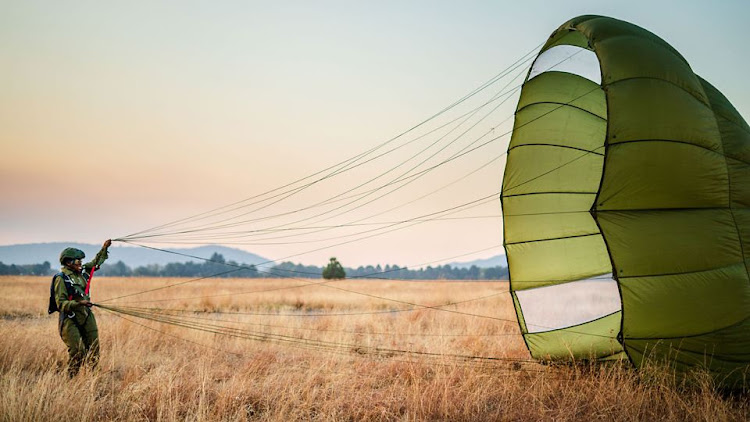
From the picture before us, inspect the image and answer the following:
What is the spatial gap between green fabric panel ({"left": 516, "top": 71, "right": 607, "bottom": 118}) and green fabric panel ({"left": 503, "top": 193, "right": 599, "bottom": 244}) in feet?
5.86

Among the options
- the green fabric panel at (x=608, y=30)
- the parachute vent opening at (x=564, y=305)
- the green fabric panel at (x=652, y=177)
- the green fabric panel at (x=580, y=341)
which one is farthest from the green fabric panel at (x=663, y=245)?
the parachute vent opening at (x=564, y=305)

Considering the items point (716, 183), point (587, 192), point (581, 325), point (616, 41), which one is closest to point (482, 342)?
point (581, 325)

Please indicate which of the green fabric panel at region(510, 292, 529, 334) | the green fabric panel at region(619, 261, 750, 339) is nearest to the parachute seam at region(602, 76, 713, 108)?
the green fabric panel at region(619, 261, 750, 339)

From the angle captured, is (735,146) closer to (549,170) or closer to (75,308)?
(549,170)

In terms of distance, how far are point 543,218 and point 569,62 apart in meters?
2.99

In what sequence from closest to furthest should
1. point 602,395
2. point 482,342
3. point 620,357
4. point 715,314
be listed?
point 715,314 < point 602,395 < point 620,357 < point 482,342

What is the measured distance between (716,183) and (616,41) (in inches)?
87.1

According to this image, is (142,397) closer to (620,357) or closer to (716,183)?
(620,357)

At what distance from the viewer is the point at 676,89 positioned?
19.2 feet

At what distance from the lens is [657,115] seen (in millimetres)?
5648

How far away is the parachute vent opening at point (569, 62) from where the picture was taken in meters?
8.16

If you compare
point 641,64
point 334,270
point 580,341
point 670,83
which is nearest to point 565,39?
point 641,64

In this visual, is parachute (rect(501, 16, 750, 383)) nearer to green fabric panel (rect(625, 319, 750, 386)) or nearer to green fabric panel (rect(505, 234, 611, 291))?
green fabric panel (rect(625, 319, 750, 386))

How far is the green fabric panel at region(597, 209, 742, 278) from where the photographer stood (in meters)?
5.52
